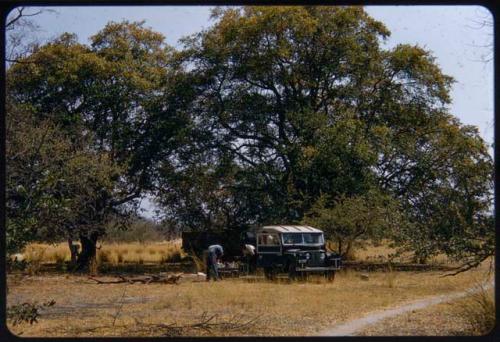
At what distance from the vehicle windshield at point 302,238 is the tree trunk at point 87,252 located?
16.8 feet

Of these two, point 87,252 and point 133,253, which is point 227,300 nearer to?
point 133,253

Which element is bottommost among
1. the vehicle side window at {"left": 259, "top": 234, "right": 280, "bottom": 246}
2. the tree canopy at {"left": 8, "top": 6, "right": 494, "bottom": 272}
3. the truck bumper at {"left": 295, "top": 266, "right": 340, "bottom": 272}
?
the truck bumper at {"left": 295, "top": 266, "right": 340, "bottom": 272}

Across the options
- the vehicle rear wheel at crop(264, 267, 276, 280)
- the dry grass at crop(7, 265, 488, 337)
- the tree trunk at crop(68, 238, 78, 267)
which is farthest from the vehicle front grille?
the tree trunk at crop(68, 238, 78, 267)

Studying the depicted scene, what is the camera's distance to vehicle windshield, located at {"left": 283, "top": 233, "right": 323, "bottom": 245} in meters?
16.9

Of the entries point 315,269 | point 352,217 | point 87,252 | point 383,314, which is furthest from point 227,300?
point 87,252

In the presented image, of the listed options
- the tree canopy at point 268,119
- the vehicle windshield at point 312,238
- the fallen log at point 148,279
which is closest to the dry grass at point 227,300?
the fallen log at point 148,279

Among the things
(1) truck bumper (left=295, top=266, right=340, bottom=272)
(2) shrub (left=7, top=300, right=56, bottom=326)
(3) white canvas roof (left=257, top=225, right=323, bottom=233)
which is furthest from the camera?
(3) white canvas roof (left=257, top=225, right=323, bottom=233)

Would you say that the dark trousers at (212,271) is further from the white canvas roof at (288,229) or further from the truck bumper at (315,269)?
the truck bumper at (315,269)

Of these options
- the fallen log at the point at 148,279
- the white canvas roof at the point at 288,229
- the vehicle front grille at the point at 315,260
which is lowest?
the fallen log at the point at 148,279

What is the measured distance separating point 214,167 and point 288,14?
4.43 metres

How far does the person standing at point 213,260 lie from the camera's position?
16406mm

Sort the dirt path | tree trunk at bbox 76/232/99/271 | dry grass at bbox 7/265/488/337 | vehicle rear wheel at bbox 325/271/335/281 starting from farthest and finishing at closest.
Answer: tree trunk at bbox 76/232/99/271 → vehicle rear wheel at bbox 325/271/335/281 → dry grass at bbox 7/265/488/337 → the dirt path

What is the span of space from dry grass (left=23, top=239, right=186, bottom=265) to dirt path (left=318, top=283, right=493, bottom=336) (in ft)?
25.4

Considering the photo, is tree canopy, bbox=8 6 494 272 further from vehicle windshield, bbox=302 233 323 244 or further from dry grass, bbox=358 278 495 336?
dry grass, bbox=358 278 495 336
